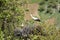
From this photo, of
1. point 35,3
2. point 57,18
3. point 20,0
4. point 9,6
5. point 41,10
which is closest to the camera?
point 9,6

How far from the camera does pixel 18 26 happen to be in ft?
20.1

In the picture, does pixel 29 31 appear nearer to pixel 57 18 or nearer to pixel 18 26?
pixel 18 26

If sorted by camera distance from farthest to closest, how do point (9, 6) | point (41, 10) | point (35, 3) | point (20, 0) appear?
point (35, 3)
point (41, 10)
point (20, 0)
point (9, 6)

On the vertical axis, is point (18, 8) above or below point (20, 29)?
above

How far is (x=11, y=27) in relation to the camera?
19.1 feet

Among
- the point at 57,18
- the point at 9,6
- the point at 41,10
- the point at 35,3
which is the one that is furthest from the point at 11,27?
the point at 35,3

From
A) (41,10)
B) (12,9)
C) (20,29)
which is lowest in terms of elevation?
(41,10)

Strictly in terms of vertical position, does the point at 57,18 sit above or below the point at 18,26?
below

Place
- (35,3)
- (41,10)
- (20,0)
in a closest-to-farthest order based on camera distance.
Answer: (20,0), (41,10), (35,3)

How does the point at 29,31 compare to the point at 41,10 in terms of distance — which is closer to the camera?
the point at 29,31

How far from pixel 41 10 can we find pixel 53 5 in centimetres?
76

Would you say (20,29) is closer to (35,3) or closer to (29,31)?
(29,31)

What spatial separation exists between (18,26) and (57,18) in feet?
14.2

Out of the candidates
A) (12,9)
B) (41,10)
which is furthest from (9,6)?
(41,10)
